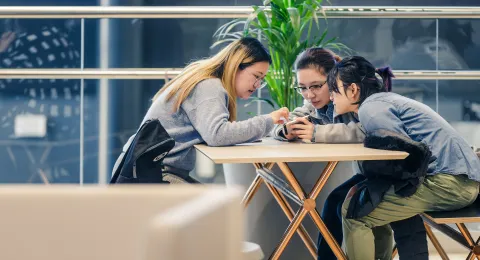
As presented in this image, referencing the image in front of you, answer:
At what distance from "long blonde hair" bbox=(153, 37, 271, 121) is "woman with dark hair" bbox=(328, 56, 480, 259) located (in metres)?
0.47

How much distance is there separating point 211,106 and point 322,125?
45cm

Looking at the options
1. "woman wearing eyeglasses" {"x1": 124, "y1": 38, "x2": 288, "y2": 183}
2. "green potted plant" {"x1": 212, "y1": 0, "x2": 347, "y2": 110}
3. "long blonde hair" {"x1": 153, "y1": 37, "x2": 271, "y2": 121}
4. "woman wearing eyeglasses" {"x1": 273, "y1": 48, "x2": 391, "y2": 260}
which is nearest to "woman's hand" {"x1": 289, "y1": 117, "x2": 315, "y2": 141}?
"woman wearing eyeglasses" {"x1": 273, "y1": 48, "x2": 391, "y2": 260}

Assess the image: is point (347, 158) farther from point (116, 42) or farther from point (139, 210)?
point (116, 42)

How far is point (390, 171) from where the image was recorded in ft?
6.97

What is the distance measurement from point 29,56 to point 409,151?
124 inches

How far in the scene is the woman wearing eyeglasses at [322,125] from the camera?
2504 mm

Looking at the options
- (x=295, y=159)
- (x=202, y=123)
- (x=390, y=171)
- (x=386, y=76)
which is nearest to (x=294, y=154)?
(x=295, y=159)

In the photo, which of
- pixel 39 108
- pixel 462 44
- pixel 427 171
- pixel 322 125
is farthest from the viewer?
pixel 462 44

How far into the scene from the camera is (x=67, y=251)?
1.07 metres

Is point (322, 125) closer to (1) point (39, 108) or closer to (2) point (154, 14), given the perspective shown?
(2) point (154, 14)

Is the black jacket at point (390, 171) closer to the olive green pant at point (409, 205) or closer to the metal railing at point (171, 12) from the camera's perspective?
the olive green pant at point (409, 205)

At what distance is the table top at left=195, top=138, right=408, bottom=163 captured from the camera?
74.9 inches

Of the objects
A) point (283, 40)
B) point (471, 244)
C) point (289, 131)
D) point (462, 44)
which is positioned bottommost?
point (471, 244)

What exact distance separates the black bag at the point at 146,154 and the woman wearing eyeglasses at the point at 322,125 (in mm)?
611
